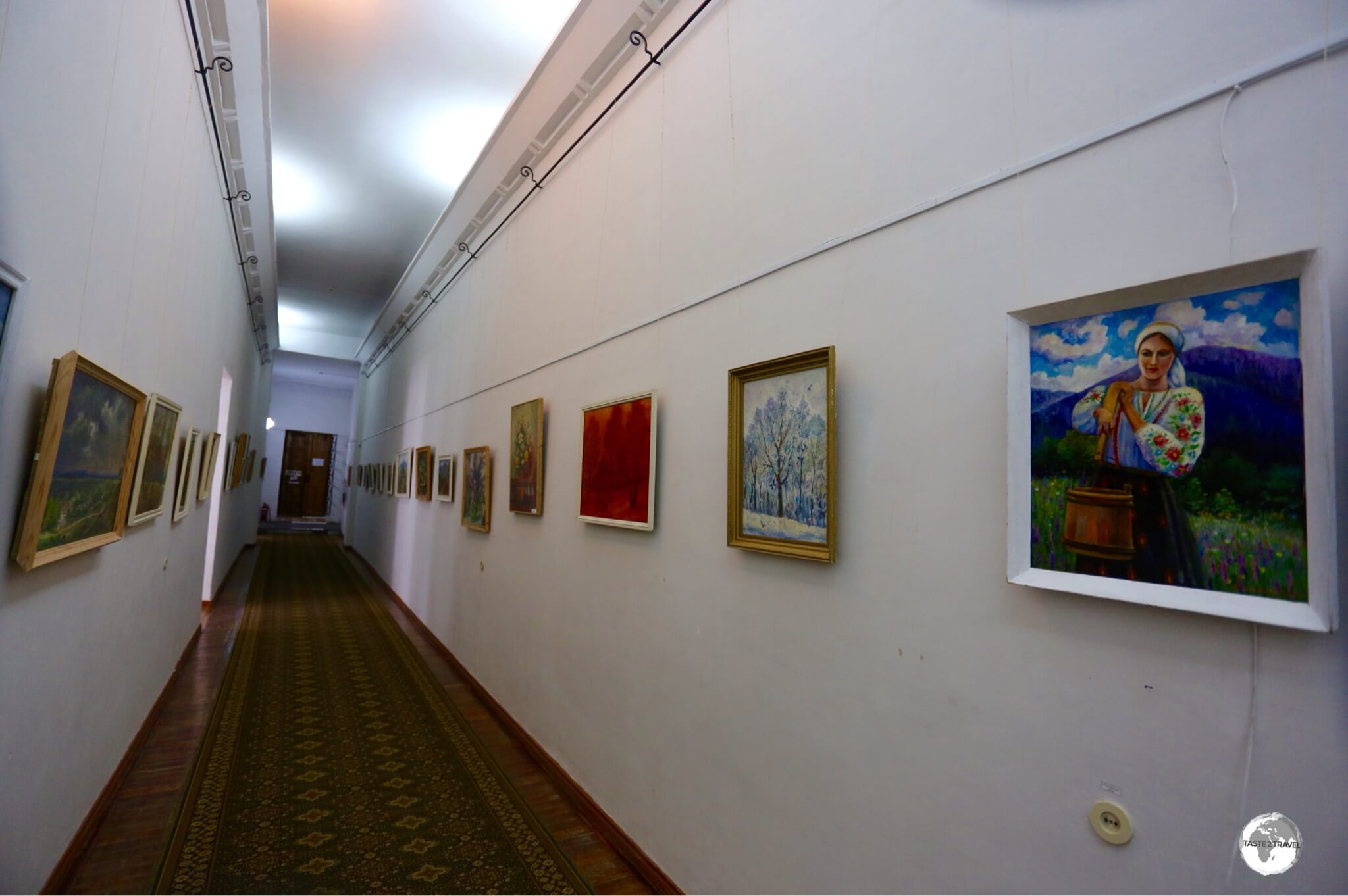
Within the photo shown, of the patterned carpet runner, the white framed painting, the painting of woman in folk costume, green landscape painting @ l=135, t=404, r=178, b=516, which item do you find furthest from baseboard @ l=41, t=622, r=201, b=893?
the painting of woman in folk costume

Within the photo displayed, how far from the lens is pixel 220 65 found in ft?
18.5

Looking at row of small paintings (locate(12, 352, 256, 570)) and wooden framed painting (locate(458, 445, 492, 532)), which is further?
wooden framed painting (locate(458, 445, 492, 532))

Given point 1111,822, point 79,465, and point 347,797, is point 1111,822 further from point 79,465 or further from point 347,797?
point 347,797

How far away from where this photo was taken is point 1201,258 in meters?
1.79

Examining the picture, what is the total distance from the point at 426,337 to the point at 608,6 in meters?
9.00

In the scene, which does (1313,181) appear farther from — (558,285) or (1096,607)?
(558,285)

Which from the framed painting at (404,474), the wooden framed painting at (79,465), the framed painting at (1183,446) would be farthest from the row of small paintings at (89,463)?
the framed painting at (404,474)

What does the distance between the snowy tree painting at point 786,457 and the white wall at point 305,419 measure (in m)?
28.8

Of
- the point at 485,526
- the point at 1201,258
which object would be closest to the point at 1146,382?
the point at 1201,258

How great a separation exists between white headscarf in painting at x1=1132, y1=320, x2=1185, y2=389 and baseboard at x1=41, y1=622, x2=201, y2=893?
229 inches

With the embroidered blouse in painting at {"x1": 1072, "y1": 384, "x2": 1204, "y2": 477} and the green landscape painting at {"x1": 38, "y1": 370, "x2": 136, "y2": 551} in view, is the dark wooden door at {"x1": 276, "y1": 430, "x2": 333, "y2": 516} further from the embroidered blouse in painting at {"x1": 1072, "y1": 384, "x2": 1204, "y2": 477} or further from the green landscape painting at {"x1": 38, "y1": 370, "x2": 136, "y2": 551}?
the embroidered blouse in painting at {"x1": 1072, "y1": 384, "x2": 1204, "y2": 477}

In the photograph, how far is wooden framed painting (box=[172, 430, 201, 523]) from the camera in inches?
266

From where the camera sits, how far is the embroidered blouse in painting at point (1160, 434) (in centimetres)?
176

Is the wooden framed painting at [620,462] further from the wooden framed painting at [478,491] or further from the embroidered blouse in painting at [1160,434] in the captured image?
the wooden framed painting at [478,491]
